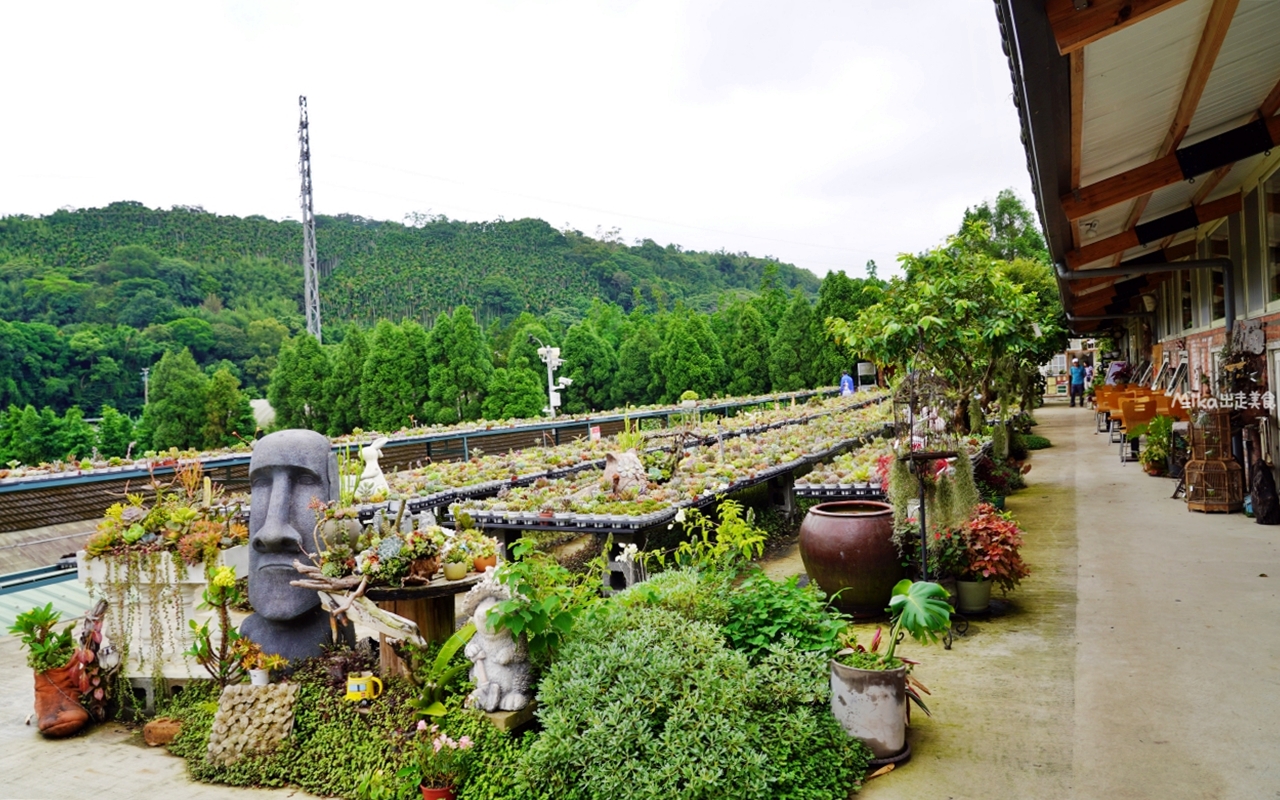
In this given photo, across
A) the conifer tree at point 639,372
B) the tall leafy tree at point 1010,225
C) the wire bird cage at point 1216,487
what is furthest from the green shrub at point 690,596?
the tall leafy tree at point 1010,225

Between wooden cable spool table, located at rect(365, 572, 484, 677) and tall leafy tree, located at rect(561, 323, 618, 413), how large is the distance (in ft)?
85.8

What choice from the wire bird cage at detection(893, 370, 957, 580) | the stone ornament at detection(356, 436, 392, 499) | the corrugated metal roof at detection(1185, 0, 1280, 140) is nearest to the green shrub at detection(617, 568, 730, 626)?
the wire bird cage at detection(893, 370, 957, 580)

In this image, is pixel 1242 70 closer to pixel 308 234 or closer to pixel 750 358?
pixel 750 358

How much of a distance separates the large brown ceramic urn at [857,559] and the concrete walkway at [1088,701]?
1.61 feet

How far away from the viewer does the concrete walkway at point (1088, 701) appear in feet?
11.4

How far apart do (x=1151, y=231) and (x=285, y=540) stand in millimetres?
9850

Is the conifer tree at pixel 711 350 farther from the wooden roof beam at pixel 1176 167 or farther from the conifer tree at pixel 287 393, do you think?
the wooden roof beam at pixel 1176 167

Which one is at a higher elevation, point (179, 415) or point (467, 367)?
point (467, 367)

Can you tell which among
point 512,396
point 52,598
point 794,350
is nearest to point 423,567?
point 52,598

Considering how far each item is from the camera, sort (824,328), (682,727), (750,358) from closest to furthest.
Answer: (682,727) → (824,328) → (750,358)

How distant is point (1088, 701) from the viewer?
4.20 metres

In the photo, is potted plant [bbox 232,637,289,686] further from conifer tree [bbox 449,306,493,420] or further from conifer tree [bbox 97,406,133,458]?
conifer tree [bbox 97,406,133,458]

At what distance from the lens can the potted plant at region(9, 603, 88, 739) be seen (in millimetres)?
4844

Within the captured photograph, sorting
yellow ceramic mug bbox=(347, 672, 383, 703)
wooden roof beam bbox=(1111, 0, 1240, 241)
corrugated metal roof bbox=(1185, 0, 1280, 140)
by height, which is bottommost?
yellow ceramic mug bbox=(347, 672, 383, 703)
